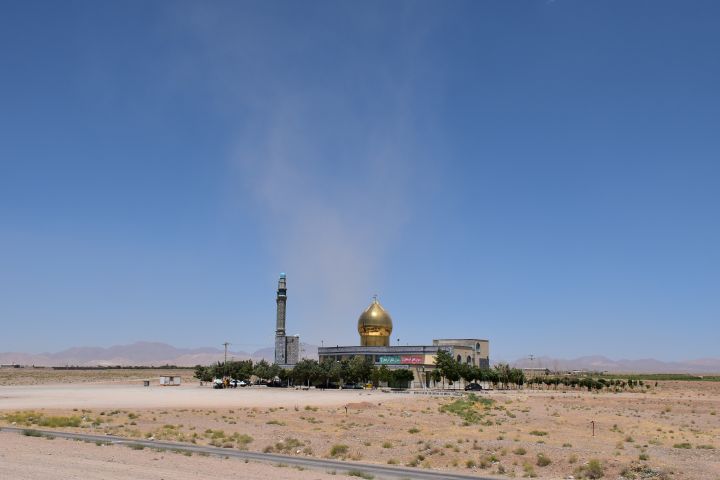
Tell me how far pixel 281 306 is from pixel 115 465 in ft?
369

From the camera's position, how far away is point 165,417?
4672cm

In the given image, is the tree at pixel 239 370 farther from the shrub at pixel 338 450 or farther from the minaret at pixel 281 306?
the shrub at pixel 338 450

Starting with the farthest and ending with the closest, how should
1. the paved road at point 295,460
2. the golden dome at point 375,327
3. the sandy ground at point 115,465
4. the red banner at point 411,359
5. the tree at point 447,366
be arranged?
1. the golden dome at point 375,327
2. the red banner at point 411,359
3. the tree at point 447,366
4. the paved road at point 295,460
5. the sandy ground at point 115,465

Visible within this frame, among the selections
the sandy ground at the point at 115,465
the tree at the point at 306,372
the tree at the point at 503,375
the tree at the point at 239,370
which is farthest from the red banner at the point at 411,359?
the sandy ground at the point at 115,465

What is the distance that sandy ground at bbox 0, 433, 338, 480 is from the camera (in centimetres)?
2273

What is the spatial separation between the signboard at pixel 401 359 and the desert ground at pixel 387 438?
167ft

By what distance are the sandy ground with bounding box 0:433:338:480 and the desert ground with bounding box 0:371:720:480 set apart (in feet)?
0.14

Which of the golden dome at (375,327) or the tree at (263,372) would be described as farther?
the golden dome at (375,327)

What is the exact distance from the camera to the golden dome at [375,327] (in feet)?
416

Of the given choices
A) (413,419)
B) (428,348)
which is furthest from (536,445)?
(428,348)

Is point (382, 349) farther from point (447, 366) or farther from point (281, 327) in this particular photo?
A: point (281, 327)

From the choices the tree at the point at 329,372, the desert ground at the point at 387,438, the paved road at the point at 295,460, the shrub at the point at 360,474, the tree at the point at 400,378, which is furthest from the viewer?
the tree at the point at 329,372

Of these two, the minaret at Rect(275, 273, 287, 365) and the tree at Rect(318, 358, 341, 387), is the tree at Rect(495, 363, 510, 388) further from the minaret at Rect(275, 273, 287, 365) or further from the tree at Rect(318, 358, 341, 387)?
the minaret at Rect(275, 273, 287, 365)

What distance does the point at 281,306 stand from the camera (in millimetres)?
137000
